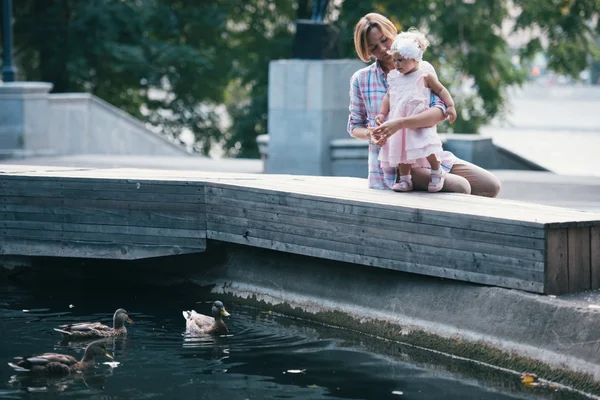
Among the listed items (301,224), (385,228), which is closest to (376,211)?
(385,228)

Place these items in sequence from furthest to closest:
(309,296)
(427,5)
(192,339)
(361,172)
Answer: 1. (427,5)
2. (361,172)
3. (309,296)
4. (192,339)

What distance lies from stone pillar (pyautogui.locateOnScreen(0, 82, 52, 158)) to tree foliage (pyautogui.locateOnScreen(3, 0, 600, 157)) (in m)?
5.75

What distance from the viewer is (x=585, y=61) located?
2888 centimetres

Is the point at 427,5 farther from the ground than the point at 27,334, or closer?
farther from the ground

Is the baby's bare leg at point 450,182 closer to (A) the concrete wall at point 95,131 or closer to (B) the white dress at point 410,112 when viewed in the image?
(B) the white dress at point 410,112

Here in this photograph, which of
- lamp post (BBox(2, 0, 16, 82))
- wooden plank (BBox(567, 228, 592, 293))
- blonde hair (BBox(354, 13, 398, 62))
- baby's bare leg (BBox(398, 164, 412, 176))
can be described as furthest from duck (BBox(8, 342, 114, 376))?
lamp post (BBox(2, 0, 16, 82))

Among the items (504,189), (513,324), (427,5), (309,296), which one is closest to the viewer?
(513,324)

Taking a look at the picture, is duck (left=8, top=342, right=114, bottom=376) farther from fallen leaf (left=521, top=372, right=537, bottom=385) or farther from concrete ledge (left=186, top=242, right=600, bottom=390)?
fallen leaf (left=521, top=372, right=537, bottom=385)

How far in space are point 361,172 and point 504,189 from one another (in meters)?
2.27

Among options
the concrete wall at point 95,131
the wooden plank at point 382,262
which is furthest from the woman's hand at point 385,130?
the concrete wall at point 95,131

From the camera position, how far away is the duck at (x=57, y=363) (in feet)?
27.4

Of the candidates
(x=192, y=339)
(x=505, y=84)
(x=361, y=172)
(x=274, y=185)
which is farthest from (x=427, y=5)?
(x=192, y=339)

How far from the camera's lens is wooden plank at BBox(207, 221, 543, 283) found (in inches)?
336

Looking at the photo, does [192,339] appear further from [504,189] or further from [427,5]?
[427,5]
